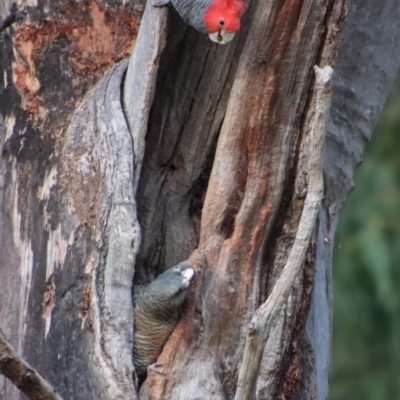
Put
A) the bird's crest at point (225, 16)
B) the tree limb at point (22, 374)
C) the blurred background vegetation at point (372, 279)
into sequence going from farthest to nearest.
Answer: the blurred background vegetation at point (372, 279) → the bird's crest at point (225, 16) → the tree limb at point (22, 374)

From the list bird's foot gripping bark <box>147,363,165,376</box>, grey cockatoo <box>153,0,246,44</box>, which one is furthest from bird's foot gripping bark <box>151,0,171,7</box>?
bird's foot gripping bark <box>147,363,165,376</box>

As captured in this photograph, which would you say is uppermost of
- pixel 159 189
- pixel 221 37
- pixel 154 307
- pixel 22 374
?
pixel 221 37

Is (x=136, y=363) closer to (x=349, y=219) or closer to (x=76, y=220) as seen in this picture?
(x=76, y=220)

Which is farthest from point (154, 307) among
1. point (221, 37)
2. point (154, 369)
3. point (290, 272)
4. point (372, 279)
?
point (372, 279)

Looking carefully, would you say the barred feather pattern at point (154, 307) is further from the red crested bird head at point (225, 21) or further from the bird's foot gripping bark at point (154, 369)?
the red crested bird head at point (225, 21)

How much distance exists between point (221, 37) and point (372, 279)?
467 cm

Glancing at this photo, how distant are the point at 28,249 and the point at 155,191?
0.36 meters

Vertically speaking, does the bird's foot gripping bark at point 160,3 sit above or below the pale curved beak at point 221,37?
above

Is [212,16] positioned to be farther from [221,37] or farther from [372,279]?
[372,279]

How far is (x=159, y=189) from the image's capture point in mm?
2203

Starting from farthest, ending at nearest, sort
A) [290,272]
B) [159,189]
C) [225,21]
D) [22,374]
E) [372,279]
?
1. [372,279]
2. [159,189]
3. [225,21]
4. [290,272]
5. [22,374]

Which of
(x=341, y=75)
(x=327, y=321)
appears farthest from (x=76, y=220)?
(x=341, y=75)

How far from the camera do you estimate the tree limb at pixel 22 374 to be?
57.5 inches

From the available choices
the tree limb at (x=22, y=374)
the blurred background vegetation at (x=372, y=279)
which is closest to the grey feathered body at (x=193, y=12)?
the tree limb at (x=22, y=374)
